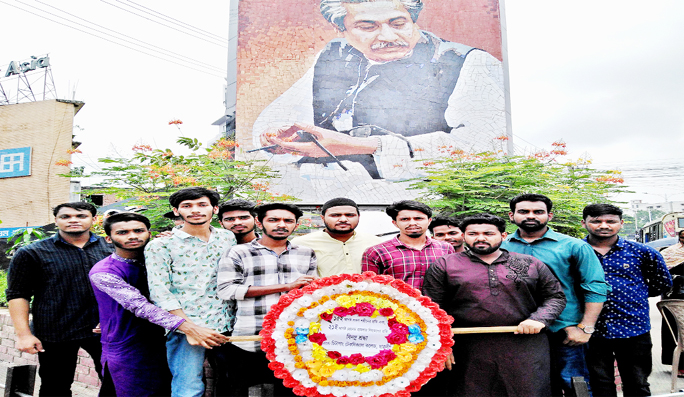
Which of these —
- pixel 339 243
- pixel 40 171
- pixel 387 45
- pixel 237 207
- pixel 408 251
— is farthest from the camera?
pixel 40 171

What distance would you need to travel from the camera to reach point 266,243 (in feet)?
11.0

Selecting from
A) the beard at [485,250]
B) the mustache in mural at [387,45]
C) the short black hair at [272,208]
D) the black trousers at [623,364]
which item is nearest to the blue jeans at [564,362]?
the black trousers at [623,364]

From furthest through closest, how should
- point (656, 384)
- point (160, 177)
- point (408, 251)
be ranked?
point (160, 177) < point (656, 384) < point (408, 251)

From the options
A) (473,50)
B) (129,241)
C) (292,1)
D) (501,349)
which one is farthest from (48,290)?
(473,50)

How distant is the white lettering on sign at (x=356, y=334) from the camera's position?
2.88m

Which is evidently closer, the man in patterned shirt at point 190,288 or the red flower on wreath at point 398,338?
the red flower on wreath at point 398,338

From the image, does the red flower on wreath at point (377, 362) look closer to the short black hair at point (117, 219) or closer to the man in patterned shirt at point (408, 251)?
the man in patterned shirt at point (408, 251)

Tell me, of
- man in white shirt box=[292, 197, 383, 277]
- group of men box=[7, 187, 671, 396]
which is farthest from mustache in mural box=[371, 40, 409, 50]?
man in white shirt box=[292, 197, 383, 277]

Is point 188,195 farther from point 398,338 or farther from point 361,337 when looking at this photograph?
point 398,338

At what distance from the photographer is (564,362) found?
3.43 m

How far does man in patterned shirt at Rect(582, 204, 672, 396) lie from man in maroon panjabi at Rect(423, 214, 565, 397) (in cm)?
79

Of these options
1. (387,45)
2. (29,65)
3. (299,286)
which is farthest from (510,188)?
(29,65)

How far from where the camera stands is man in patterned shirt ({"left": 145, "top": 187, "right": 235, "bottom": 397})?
3057 millimetres

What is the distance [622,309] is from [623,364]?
42 cm
